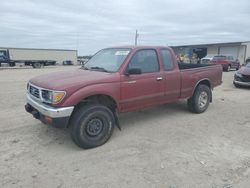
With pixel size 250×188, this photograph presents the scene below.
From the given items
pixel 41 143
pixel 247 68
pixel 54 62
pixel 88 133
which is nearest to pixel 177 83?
pixel 88 133

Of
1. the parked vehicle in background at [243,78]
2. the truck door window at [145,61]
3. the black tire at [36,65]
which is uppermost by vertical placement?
the truck door window at [145,61]

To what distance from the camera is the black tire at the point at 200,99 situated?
6.04 metres

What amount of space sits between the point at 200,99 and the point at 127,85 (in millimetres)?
2752

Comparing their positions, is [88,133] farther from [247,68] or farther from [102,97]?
[247,68]

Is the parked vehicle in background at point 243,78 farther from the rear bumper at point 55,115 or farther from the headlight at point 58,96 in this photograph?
the headlight at point 58,96

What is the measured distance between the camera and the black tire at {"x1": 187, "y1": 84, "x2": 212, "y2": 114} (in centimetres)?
604

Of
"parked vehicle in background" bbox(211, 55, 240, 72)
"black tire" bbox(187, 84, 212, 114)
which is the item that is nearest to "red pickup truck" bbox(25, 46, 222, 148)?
"black tire" bbox(187, 84, 212, 114)

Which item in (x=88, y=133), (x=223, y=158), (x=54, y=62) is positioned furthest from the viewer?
(x=54, y=62)

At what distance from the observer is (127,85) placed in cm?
441

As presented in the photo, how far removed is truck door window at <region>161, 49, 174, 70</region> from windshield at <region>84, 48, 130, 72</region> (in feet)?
3.23

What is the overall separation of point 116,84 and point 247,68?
9.28 meters

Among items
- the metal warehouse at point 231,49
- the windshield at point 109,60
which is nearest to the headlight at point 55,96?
the windshield at point 109,60

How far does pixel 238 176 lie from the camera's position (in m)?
3.12

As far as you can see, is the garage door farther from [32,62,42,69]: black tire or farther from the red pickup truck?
the red pickup truck
